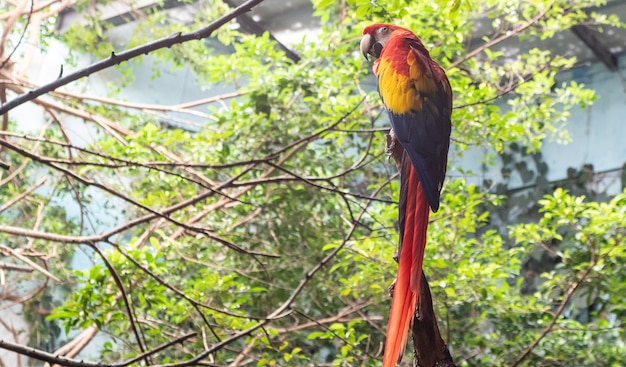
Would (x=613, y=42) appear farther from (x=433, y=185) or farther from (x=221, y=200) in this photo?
(x=433, y=185)

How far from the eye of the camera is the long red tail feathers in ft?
2.54

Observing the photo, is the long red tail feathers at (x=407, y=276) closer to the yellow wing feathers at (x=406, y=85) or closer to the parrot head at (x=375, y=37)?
the yellow wing feathers at (x=406, y=85)

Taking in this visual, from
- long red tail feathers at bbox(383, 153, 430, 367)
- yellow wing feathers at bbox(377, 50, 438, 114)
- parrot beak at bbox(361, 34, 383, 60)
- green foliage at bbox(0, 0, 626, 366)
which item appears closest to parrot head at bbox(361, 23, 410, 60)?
parrot beak at bbox(361, 34, 383, 60)

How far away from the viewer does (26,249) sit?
2320 millimetres

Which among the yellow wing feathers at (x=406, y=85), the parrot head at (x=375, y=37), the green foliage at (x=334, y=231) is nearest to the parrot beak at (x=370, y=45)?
the parrot head at (x=375, y=37)

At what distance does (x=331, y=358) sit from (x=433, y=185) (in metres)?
2.27

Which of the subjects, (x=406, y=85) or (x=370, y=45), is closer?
(x=406, y=85)

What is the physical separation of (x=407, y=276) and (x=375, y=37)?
43 cm

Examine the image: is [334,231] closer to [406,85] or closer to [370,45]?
[370,45]

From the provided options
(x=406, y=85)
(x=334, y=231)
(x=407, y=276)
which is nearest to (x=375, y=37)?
(x=406, y=85)

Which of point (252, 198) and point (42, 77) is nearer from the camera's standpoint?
point (252, 198)

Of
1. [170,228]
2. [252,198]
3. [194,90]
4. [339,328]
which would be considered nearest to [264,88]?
[252,198]

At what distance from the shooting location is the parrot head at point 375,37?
103cm

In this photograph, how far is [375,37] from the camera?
1043mm
